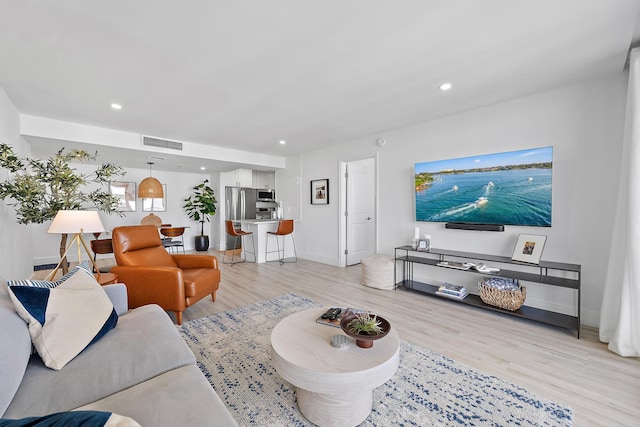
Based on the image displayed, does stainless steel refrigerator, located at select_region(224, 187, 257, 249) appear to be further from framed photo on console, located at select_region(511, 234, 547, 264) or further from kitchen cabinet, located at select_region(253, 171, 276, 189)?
framed photo on console, located at select_region(511, 234, 547, 264)

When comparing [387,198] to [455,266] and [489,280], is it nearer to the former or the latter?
[455,266]

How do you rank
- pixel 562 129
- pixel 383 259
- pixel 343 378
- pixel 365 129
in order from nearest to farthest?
pixel 343 378 < pixel 562 129 < pixel 383 259 < pixel 365 129

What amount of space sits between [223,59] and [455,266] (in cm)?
327

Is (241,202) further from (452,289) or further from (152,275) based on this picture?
(452,289)

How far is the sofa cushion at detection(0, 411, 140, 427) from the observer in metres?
0.71

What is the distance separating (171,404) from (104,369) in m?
0.51

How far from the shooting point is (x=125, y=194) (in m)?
6.59

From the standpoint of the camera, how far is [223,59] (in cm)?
226

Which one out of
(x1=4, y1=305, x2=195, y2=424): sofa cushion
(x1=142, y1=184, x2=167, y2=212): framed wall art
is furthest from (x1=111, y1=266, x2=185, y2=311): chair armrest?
(x1=142, y1=184, x2=167, y2=212): framed wall art

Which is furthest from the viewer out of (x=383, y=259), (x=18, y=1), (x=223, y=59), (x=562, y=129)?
(x=383, y=259)

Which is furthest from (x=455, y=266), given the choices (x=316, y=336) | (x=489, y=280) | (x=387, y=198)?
(x=316, y=336)

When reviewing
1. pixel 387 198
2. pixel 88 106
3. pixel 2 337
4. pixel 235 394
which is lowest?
pixel 235 394

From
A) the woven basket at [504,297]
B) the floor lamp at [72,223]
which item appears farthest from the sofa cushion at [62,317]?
the woven basket at [504,297]

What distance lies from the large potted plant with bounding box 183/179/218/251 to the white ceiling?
3.76 m
